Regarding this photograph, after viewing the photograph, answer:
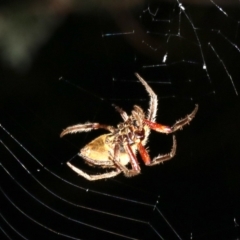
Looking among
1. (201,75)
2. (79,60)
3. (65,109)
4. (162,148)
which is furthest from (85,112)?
(201,75)

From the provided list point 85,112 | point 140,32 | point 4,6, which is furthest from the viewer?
point 85,112

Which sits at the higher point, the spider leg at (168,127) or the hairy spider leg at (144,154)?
the spider leg at (168,127)

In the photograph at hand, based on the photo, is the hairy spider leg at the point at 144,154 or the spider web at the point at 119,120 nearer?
the hairy spider leg at the point at 144,154

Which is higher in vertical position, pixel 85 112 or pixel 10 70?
pixel 10 70

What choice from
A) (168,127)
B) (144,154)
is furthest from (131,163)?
(168,127)

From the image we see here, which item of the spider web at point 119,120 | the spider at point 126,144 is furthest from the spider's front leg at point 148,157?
the spider web at point 119,120

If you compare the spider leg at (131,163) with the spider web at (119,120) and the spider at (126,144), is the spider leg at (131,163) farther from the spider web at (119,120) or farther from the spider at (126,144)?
the spider web at (119,120)

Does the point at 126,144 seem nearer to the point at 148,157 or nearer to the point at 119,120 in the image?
the point at 148,157

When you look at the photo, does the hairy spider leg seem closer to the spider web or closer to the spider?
the spider

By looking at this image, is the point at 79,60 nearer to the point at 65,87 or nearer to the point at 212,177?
the point at 65,87
